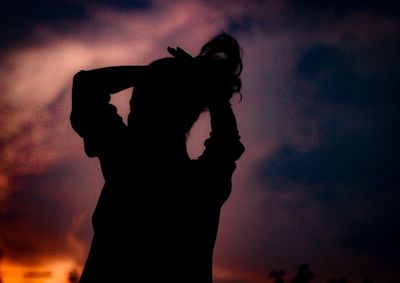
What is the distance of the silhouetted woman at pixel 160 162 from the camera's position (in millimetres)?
2119

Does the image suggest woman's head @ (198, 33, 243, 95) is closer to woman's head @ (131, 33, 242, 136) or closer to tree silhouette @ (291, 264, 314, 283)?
woman's head @ (131, 33, 242, 136)

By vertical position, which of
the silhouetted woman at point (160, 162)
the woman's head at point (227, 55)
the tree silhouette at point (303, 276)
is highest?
the tree silhouette at point (303, 276)

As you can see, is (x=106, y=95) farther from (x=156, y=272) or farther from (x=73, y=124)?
(x=156, y=272)

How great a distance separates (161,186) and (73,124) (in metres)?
0.73

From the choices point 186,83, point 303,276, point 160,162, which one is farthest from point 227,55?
point 303,276

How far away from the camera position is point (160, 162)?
2.36m

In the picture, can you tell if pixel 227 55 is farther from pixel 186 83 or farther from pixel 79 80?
pixel 79 80

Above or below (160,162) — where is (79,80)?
above

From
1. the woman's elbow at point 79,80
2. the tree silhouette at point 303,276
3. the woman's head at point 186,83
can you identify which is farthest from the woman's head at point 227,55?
the tree silhouette at point 303,276

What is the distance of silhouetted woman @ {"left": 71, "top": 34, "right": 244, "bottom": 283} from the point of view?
212 centimetres

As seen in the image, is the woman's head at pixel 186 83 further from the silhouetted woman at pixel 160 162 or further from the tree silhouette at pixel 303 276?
the tree silhouette at pixel 303 276

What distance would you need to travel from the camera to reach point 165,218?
2.22 m

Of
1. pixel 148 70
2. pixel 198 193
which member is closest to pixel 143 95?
pixel 148 70

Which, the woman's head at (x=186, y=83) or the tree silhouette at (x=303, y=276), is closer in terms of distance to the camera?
the woman's head at (x=186, y=83)
